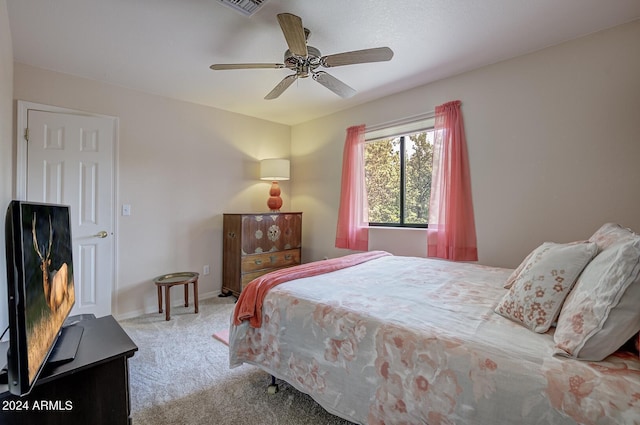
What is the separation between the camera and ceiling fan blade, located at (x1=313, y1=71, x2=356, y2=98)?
2.19 m

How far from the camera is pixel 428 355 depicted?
108cm

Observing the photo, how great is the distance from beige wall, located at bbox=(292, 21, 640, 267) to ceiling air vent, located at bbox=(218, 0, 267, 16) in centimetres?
192

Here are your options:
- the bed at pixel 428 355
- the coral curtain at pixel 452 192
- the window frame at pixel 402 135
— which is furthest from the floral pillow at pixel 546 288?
the window frame at pixel 402 135

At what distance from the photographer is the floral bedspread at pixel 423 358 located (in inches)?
33.5

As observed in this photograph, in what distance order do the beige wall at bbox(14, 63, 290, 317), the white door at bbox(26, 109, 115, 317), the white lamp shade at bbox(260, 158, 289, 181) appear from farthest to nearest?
the white lamp shade at bbox(260, 158, 289, 181)
the beige wall at bbox(14, 63, 290, 317)
the white door at bbox(26, 109, 115, 317)

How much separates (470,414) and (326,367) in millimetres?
626

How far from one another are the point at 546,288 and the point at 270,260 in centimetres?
297

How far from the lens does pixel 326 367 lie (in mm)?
1378

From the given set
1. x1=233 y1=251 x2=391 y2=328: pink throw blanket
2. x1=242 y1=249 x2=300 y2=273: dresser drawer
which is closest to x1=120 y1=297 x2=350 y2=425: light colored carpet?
x1=233 y1=251 x2=391 y2=328: pink throw blanket

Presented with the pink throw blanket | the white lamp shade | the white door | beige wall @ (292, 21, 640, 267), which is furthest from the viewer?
the white lamp shade

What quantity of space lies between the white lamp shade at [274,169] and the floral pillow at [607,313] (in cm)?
328

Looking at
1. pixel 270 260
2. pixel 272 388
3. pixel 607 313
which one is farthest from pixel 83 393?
pixel 270 260

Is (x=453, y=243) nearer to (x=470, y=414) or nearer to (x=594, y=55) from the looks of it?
(x=594, y=55)

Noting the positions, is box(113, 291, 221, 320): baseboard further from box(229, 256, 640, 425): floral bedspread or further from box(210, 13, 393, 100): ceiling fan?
box(210, 13, 393, 100): ceiling fan
